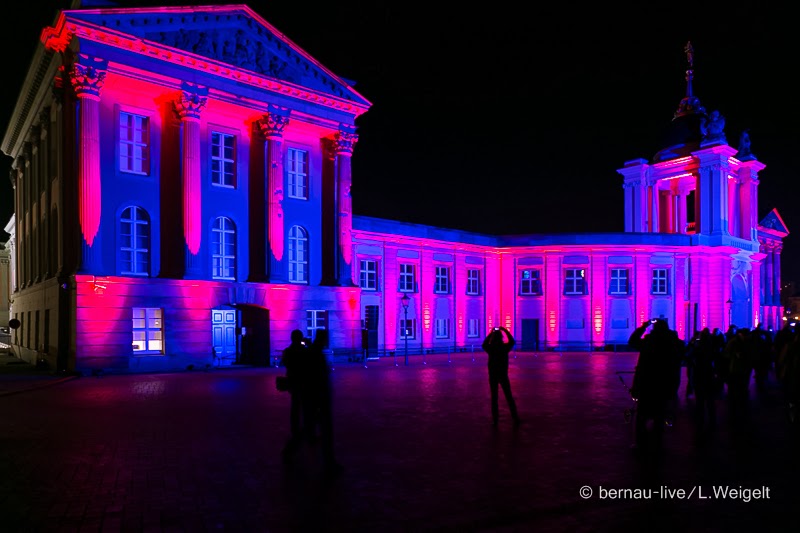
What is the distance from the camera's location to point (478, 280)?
5144 cm

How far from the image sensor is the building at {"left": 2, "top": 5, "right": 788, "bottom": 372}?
27438mm

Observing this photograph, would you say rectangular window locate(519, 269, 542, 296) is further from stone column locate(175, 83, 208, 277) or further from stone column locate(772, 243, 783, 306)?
stone column locate(772, 243, 783, 306)

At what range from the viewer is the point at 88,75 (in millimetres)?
27062

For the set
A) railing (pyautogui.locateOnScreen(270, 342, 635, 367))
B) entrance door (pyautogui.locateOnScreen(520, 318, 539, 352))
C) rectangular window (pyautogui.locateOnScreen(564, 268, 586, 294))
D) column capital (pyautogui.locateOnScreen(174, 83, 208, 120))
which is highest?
column capital (pyautogui.locateOnScreen(174, 83, 208, 120))

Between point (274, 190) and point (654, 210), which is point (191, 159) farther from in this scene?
point (654, 210)

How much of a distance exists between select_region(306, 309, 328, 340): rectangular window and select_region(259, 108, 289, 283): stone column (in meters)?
2.38

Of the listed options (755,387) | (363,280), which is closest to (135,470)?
(755,387)

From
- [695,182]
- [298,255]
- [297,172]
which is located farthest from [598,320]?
[297,172]

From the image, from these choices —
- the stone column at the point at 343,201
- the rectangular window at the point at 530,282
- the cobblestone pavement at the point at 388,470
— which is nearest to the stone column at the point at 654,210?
the rectangular window at the point at 530,282

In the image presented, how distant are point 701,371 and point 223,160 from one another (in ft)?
80.1

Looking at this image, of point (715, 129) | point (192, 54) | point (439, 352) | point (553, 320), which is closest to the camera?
point (192, 54)

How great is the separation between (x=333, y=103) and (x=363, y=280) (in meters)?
12.4

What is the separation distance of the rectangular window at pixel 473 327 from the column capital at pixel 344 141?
18.5 metres

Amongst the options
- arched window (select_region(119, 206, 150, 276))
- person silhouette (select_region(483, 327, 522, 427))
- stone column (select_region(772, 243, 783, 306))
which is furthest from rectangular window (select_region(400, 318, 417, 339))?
stone column (select_region(772, 243, 783, 306))
